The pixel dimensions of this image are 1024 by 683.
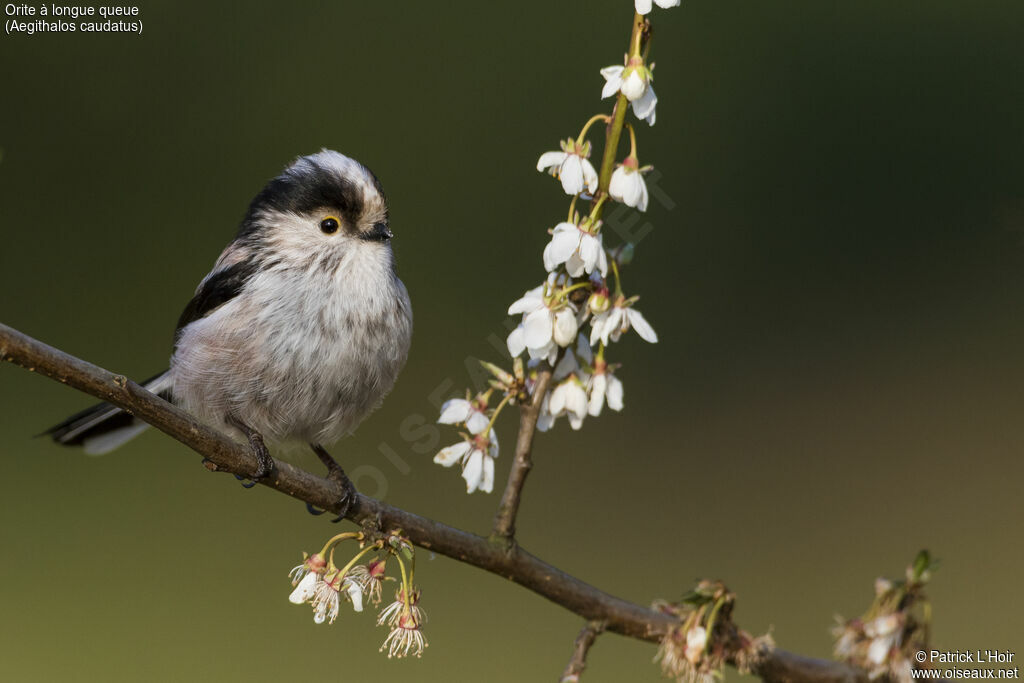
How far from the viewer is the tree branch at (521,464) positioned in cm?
125

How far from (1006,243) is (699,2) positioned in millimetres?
→ 1729

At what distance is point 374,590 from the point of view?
4.12 ft

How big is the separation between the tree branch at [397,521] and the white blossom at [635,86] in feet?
1.85

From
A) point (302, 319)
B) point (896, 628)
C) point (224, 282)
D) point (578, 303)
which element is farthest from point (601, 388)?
point (224, 282)

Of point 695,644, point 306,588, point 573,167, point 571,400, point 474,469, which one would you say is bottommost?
point 306,588

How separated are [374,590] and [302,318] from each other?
82cm

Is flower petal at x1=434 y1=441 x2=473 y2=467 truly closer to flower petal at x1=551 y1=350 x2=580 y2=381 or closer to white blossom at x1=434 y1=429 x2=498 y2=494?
white blossom at x1=434 y1=429 x2=498 y2=494

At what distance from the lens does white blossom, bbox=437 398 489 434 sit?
1.33 metres

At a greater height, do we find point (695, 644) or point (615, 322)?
point (615, 322)

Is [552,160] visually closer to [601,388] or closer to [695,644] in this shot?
[601,388]

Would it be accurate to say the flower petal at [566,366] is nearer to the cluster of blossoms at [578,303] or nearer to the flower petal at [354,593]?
the cluster of blossoms at [578,303]

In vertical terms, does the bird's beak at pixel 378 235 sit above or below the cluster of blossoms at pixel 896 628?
above

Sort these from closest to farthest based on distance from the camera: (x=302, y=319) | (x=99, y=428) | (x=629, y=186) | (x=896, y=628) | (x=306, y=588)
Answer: (x=896, y=628)
(x=629, y=186)
(x=306, y=588)
(x=302, y=319)
(x=99, y=428)

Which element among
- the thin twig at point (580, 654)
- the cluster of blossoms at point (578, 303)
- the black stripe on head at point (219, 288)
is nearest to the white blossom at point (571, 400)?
the cluster of blossoms at point (578, 303)
